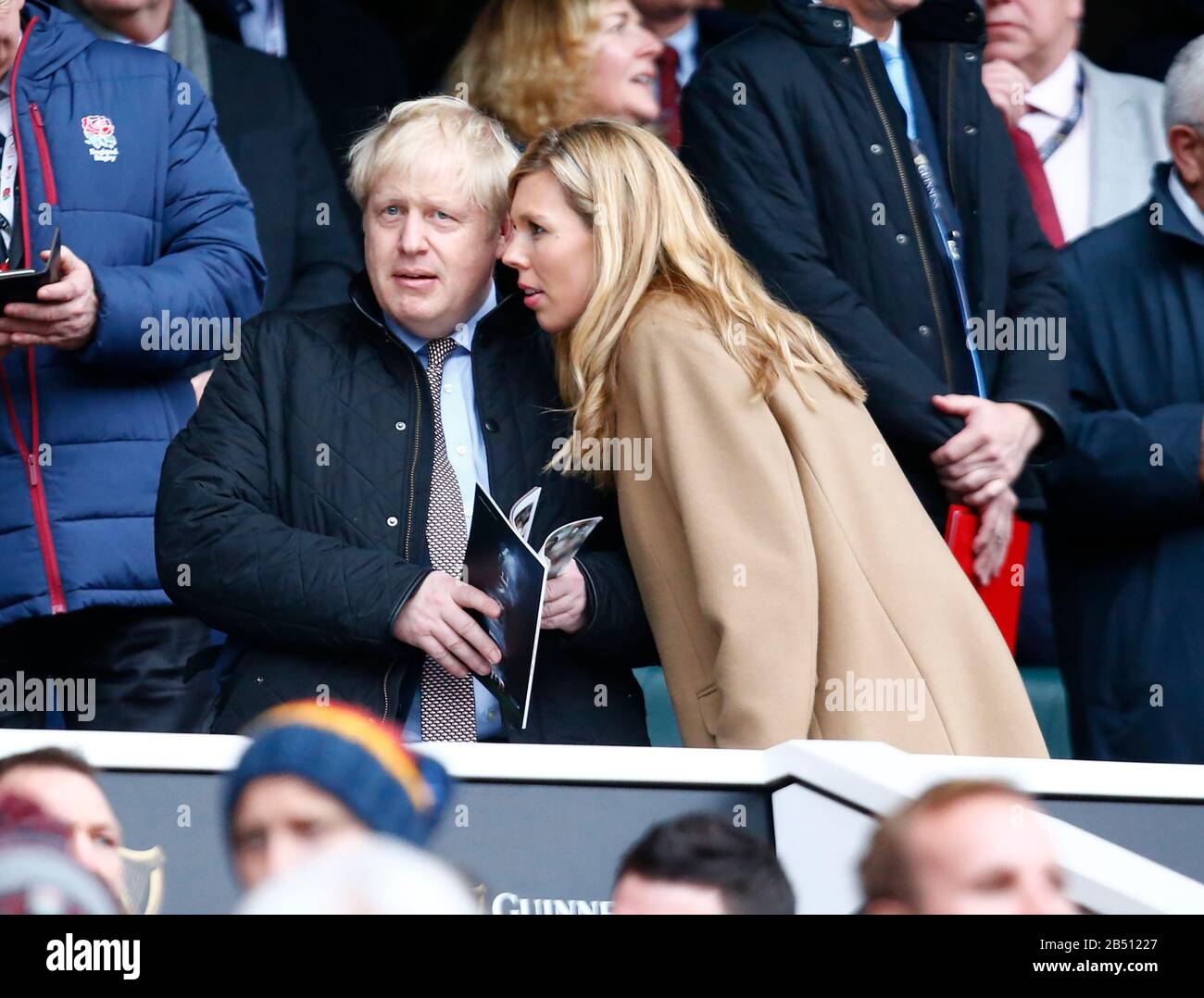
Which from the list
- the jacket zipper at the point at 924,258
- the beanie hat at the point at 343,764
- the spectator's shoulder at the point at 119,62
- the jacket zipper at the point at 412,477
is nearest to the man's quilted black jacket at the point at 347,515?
the jacket zipper at the point at 412,477

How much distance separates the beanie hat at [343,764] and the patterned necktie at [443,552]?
4.58 feet

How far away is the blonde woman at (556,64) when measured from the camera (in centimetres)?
456

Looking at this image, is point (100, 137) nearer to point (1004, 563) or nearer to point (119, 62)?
point (119, 62)

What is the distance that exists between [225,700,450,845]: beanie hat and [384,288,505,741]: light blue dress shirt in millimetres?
1449

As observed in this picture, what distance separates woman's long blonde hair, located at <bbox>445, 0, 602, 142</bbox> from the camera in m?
4.54

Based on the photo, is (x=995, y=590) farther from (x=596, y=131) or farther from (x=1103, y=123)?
(x=1103, y=123)

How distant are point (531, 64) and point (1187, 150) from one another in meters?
1.49

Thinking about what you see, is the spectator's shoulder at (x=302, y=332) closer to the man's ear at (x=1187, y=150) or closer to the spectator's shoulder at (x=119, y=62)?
the spectator's shoulder at (x=119, y=62)

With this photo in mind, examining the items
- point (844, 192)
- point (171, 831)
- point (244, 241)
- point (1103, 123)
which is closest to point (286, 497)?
point (244, 241)

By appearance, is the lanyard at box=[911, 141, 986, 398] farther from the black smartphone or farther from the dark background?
the black smartphone

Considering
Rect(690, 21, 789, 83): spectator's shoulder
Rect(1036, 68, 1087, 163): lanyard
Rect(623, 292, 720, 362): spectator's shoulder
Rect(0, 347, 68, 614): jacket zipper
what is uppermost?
Rect(690, 21, 789, 83): spectator's shoulder

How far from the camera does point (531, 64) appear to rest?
4.61m

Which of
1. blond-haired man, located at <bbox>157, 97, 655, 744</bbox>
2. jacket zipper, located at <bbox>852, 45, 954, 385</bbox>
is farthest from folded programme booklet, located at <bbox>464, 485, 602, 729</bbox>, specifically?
jacket zipper, located at <bbox>852, 45, 954, 385</bbox>
